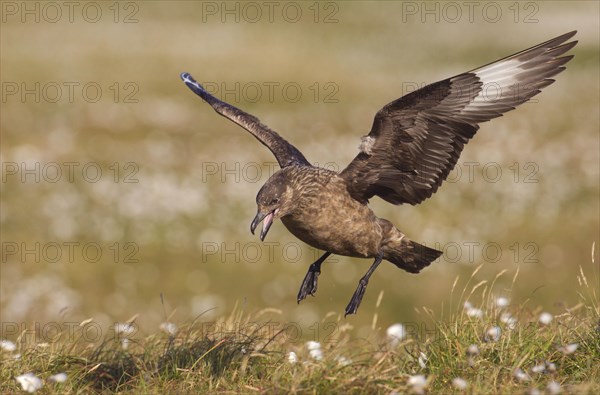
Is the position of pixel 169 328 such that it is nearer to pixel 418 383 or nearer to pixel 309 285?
pixel 309 285

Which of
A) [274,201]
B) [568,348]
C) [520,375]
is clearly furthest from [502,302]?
[274,201]

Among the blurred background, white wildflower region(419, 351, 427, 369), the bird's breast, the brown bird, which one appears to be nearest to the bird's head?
the brown bird

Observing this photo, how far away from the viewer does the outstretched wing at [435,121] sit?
5.98 meters

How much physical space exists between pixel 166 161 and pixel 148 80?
7.00 m

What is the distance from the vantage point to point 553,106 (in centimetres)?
2269

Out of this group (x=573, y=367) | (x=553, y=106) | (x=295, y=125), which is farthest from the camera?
(x=553, y=106)

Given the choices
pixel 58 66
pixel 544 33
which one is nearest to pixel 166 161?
pixel 58 66

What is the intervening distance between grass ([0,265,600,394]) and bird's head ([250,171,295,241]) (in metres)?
0.76

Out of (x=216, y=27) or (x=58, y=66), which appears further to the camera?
(x=216, y=27)

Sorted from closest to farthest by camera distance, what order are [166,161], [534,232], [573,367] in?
[573,367], [534,232], [166,161]

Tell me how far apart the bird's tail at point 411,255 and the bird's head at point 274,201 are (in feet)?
3.73

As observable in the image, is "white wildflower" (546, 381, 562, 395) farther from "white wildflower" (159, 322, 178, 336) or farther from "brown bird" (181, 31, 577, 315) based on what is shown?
"white wildflower" (159, 322, 178, 336)

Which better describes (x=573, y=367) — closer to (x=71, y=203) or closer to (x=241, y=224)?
(x=241, y=224)

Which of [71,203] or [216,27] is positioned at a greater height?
[216,27]
